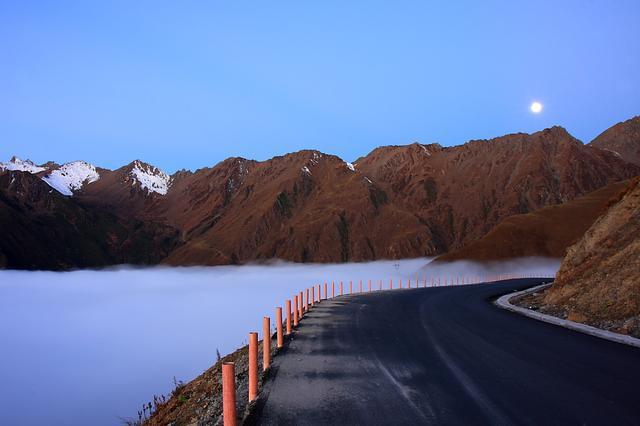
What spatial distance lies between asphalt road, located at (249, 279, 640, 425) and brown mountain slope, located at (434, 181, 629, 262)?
83579 millimetres

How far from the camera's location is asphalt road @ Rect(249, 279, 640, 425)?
7371mm

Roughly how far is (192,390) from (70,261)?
168 m

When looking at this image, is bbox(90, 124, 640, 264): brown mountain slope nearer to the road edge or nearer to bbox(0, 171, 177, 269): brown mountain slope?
bbox(0, 171, 177, 269): brown mountain slope

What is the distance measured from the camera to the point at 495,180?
148 meters

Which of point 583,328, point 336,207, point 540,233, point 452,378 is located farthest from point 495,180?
point 452,378

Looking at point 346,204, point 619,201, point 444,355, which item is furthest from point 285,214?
point 444,355

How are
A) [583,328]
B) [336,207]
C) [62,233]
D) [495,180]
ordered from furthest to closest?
[62,233]
[336,207]
[495,180]
[583,328]

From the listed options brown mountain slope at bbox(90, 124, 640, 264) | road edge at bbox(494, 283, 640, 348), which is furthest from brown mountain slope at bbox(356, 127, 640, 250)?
road edge at bbox(494, 283, 640, 348)

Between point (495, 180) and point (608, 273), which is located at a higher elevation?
point (495, 180)

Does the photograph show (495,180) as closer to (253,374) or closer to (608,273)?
(608,273)

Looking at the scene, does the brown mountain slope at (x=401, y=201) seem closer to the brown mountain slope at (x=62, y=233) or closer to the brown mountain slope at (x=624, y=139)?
the brown mountain slope at (x=62, y=233)

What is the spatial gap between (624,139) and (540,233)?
10702 centimetres

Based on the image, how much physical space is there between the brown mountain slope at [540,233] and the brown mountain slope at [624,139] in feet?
274

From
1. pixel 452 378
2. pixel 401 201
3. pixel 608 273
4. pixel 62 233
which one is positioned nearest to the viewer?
pixel 452 378
